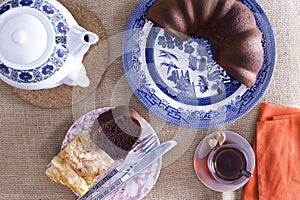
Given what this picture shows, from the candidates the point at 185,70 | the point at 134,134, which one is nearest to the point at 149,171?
the point at 134,134

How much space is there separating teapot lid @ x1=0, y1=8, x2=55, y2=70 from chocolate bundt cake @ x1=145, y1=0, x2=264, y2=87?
0.28 meters

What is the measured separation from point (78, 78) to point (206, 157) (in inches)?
12.8

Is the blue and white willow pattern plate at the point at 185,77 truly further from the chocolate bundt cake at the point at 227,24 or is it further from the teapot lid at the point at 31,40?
the teapot lid at the point at 31,40

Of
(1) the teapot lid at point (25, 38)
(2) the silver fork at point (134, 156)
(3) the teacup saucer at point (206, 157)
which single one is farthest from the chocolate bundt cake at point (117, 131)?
(1) the teapot lid at point (25, 38)

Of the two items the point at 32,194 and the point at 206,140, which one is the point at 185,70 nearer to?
the point at 206,140

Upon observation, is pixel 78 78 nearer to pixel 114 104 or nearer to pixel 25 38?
pixel 114 104

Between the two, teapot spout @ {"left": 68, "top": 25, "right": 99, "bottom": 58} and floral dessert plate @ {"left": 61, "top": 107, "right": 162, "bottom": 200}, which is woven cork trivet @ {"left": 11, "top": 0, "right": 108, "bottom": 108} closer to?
floral dessert plate @ {"left": 61, "top": 107, "right": 162, "bottom": 200}

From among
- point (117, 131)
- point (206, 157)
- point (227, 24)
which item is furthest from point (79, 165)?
point (227, 24)

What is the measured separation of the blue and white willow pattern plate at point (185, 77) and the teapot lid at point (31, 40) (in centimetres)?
23

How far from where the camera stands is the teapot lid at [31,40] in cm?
86

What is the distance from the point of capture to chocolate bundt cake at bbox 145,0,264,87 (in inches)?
41.6

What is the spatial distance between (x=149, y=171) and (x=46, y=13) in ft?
1.35

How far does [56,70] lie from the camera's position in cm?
92

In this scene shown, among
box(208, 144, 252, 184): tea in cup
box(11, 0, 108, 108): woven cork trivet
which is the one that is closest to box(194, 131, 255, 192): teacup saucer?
box(208, 144, 252, 184): tea in cup
